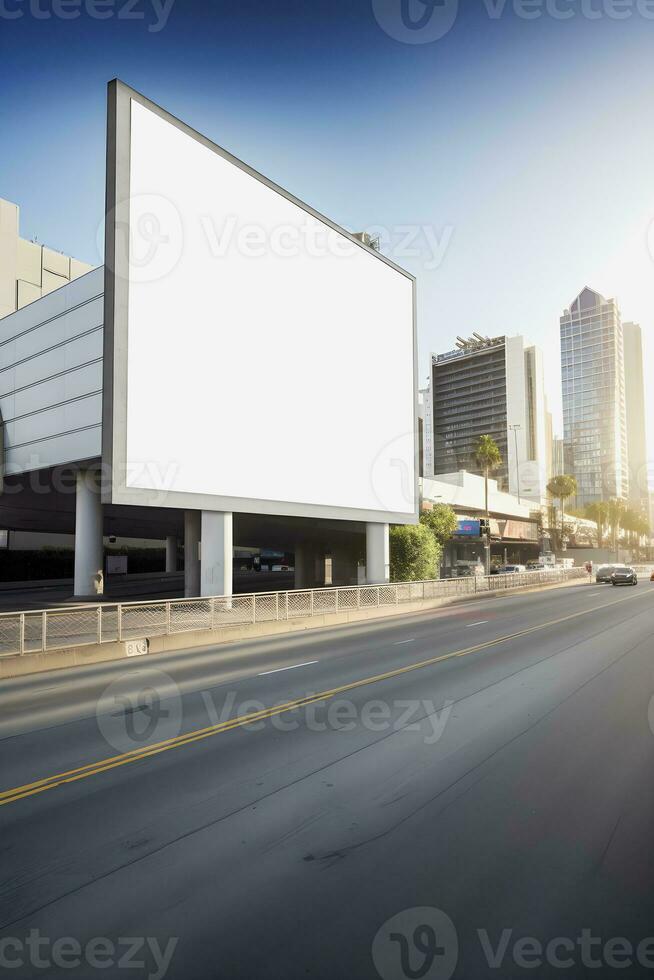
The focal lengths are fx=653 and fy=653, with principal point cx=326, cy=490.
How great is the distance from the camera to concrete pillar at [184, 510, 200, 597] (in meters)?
30.9

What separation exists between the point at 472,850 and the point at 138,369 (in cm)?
2157

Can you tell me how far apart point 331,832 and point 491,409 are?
164 meters

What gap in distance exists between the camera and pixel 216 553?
87.6 feet

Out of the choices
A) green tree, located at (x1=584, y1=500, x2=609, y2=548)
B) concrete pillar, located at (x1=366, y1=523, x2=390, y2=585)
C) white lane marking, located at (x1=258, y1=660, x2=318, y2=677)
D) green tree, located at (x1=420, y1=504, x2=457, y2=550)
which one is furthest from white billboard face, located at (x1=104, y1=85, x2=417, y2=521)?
green tree, located at (x1=584, y1=500, x2=609, y2=548)

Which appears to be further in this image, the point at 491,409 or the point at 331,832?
the point at 491,409

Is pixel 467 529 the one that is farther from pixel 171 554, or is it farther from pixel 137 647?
pixel 137 647

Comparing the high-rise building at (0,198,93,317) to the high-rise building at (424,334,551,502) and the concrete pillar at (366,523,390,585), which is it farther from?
the high-rise building at (424,334,551,502)

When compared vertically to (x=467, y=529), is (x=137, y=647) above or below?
below

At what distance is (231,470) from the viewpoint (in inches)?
1073

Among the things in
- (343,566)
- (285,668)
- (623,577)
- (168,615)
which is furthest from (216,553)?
(623,577)

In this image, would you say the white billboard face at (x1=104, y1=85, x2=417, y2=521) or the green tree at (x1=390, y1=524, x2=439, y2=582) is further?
the green tree at (x1=390, y1=524, x2=439, y2=582)

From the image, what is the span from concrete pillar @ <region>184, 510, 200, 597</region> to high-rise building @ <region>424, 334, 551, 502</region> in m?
117

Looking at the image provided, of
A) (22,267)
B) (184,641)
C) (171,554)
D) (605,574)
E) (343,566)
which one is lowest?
(184,641)

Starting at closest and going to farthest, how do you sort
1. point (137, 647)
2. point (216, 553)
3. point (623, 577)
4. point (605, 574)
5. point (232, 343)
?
point (137, 647) → point (216, 553) → point (232, 343) → point (623, 577) → point (605, 574)
